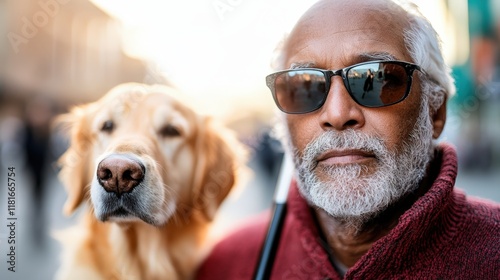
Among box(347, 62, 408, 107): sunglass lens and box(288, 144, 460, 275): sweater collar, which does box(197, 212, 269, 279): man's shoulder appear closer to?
box(288, 144, 460, 275): sweater collar

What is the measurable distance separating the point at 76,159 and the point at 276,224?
84cm

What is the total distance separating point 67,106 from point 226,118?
0.57 meters

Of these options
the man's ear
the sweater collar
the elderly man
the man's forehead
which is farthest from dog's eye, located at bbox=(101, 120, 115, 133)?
the man's ear

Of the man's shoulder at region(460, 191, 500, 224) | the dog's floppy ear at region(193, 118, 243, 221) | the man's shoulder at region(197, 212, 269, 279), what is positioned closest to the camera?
the man's shoulder at region(460, 191, 500, 224)

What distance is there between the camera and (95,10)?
63.1 inches

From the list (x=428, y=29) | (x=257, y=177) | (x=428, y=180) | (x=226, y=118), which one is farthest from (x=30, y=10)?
(x=428, y=180)

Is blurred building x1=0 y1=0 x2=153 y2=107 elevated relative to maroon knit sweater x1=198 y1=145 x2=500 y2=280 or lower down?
elevated

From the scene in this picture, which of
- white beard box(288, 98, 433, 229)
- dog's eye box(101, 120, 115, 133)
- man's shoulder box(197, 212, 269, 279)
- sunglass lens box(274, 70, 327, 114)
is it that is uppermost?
sunglass lens box(274, 70, 327, 114)

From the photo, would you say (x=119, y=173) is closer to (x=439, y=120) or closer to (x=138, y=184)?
(x=138, y=184)

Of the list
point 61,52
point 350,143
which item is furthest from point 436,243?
point 61,52

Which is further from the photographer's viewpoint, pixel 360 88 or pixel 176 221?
pixel 176 221

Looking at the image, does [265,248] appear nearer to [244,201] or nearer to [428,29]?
[244,201]

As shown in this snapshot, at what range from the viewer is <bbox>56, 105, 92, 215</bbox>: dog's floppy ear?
1.51 m

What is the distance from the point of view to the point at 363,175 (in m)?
1.55
